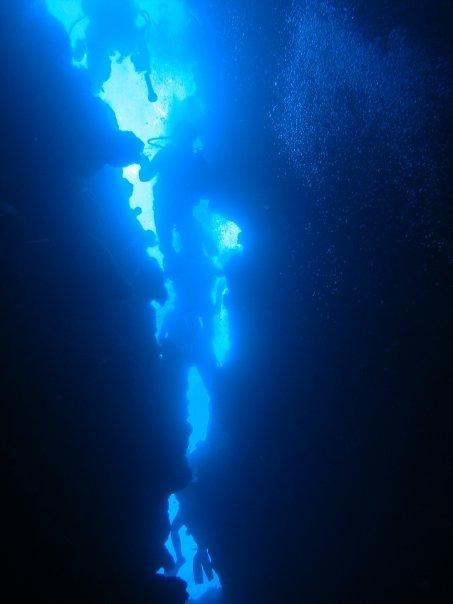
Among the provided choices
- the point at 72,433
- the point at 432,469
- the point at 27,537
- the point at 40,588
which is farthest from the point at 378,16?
the point at 40,588

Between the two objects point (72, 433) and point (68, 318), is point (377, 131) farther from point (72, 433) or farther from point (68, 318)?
point (72, 433)

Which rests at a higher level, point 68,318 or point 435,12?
point 435,12

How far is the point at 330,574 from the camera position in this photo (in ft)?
20.5

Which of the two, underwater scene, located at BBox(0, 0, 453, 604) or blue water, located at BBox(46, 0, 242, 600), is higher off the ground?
blue water, located at BBox(46, 0, 242, 600)

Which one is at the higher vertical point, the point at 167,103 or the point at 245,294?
the point at 167,103

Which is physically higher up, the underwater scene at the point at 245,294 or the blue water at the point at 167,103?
the blue water at the point at 167,103

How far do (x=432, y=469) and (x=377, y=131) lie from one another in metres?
3.67

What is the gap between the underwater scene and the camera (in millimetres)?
4375

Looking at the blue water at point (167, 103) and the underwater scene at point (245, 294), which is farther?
the blue water at point (167, 103)

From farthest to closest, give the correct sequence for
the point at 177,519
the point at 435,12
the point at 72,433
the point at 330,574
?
the point at 177,519 → the point at 330,574 → the point at 72,433 → the point at 435,12

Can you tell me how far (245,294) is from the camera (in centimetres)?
765

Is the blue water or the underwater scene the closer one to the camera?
the underwater scene

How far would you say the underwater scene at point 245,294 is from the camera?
4.38 metres

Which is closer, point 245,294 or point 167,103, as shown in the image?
point 245,294
